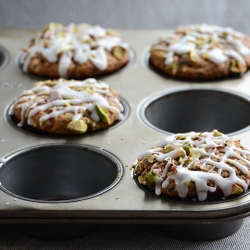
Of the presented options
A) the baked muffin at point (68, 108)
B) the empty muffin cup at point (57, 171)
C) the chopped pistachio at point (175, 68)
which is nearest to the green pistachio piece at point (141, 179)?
the empty muffin cup at point (57, 171)

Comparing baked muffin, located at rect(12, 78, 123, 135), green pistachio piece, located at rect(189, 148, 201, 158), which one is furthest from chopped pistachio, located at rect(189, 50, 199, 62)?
green pistachio piece, located at rect(189, 148, 201, 158)

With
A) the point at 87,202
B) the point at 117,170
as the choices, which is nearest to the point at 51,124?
the point at 117,170

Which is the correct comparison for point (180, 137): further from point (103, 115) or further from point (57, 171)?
point (57, 171)

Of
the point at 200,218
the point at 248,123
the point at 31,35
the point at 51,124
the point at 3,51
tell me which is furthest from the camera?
the point at 31,35

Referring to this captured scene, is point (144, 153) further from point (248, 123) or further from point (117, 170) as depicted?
point (248, 123)

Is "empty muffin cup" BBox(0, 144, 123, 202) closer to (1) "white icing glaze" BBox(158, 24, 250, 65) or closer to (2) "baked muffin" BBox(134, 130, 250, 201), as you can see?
(2) "baked muffin" BBox(134, 130, 250, 201)

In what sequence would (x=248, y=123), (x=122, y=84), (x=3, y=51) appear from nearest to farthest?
(x=248, y=123) → (x=122, y=84) → (x=3, y=51)

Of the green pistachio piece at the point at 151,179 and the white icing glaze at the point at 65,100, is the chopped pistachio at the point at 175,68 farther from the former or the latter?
the green pistachio piece at the point at 151,179
